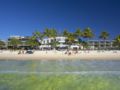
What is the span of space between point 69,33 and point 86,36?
6299 mm

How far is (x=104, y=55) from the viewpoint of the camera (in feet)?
207

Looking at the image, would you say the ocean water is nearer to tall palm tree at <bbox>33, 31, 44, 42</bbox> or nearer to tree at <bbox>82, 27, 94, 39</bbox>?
tall palm tree at <bbox>33, 31, 44, 42</bbox>

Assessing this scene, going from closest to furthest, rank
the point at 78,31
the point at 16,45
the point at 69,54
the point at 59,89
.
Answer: the point at 59,89 → the point at 69,54 → the point at 78,31 → the point at 16,45

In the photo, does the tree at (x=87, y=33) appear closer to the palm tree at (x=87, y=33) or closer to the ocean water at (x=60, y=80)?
the palm tree at (x=87, y=33)

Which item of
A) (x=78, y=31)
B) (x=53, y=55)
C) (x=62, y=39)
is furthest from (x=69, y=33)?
(x=53, y=55)

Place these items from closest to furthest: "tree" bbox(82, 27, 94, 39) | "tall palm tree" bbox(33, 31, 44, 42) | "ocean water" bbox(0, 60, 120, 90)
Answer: "ocean water" bbox(0, 60, 120, 90) → "tall palm tree" bbox(33, 31, 44, 42) → "tree" bbox(82, 27, 94, 39)

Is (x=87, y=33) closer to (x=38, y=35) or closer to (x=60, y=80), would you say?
(x=38, y=35)

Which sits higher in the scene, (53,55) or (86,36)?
(86,36)

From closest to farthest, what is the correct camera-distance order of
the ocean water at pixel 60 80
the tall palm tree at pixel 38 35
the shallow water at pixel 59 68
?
the ocean water at pixel 60 80 < the shallow water at pixel 59 68 < the tall palm tree at pixel 38 35

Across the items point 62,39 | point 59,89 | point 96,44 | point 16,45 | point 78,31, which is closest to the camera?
point 59,89

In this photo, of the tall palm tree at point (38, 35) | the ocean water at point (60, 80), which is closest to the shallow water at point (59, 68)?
the ocean water at point (60, 80)

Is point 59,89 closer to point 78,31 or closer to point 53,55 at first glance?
point 53,55

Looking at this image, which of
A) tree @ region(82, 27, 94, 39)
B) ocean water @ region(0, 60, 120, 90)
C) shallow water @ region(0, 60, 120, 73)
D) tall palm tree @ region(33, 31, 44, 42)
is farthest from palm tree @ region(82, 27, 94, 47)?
ocean water @ region(0, 60, 120, 90)

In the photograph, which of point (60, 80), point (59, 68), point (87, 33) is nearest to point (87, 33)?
point (87, 33)
